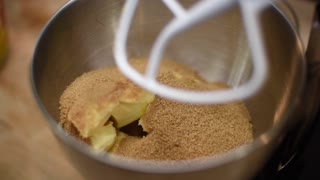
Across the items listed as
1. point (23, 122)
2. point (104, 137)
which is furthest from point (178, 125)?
point (23, 122)

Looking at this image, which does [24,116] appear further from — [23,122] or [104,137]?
[104,137]

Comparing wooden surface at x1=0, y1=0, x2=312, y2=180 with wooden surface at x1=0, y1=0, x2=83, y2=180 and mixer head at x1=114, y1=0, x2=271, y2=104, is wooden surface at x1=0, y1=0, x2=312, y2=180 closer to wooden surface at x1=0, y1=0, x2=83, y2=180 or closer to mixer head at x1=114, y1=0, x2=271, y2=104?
wooden surface at x1=0, y1=0, x2=83, y2=180

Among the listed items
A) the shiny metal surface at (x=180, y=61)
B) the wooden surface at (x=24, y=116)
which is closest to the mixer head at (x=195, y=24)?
the shiny metal surface at (x=180, y=61)

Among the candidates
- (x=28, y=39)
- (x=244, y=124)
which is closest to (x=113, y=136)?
(x=244, y=124)

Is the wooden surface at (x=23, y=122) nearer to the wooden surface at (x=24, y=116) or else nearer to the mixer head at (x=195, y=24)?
the wooden surface at (x=24, y=116)

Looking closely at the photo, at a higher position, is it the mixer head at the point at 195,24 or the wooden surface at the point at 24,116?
the mixer head at the point at 195,24

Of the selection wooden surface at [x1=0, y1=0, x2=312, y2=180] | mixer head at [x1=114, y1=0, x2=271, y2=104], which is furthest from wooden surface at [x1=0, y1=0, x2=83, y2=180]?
mixer head at [x1=114, y1=0, x2=271, y2=104]
